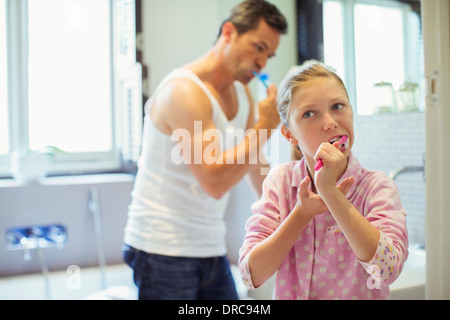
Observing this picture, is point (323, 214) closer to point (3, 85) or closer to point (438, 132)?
point (438, 132)

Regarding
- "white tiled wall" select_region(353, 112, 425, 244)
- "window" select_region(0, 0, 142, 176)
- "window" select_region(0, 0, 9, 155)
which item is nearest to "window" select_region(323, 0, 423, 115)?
"white tiled wall" select_region(353, 112, 425, 244)

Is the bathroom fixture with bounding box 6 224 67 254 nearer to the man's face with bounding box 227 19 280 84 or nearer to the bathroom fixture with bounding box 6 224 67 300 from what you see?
the bathroom fixture with bounding box 6 224 67 300

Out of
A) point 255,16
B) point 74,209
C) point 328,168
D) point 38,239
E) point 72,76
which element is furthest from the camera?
point 74,209

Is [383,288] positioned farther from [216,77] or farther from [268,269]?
[216,77]

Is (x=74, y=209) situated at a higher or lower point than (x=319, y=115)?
lower

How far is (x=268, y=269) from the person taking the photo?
0.31m

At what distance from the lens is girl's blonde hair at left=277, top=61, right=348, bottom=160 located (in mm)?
306

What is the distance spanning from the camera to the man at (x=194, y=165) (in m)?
0.54

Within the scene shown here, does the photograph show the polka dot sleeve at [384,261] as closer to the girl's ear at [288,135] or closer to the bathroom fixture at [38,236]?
the girl's ear at [288,135]

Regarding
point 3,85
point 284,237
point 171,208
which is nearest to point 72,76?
point 3,85

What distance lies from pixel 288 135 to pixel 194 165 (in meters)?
0.21

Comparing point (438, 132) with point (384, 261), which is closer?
point (384, 261)

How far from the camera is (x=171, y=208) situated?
641 mm
